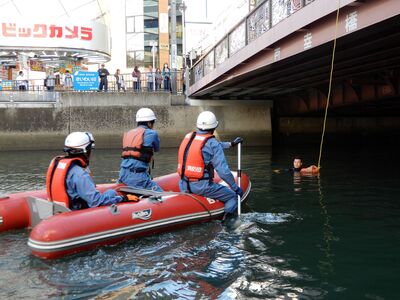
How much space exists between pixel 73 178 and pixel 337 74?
10.8 metres

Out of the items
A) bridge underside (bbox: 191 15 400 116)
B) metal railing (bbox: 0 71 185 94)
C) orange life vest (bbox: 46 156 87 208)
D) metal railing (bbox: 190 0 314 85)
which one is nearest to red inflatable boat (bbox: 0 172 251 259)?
orange life vest (bbox: 46 156 87 208)

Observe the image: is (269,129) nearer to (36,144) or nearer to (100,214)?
(36,144)

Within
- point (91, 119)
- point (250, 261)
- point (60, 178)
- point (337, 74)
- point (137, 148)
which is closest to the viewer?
point (250, 261)

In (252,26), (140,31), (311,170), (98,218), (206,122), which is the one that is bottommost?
(311,170)

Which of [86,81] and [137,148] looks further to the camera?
[86,81]

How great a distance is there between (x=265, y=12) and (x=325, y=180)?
14.6ft

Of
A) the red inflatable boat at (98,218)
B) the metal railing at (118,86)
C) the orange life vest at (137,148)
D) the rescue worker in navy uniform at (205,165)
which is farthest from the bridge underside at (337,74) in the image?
the red inflatable boat at (98,218)

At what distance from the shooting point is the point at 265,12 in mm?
11406

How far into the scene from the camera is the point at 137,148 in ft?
24.1

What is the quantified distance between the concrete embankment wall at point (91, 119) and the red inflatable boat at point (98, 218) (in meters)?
15.3

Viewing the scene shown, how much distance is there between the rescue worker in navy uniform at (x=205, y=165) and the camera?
7.19 metres

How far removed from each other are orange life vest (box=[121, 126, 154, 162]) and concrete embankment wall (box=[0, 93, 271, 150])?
1542 cm

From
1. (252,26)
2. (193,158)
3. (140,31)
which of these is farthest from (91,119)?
(140,31)

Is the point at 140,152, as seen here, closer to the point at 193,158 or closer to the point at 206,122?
the point at 193,158
